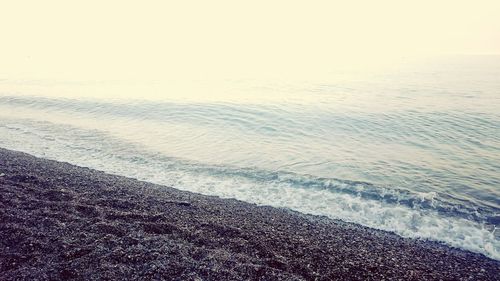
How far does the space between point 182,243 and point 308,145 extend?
640 inches

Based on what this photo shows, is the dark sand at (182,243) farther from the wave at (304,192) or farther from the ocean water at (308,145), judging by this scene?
the ocean water at (308,145)

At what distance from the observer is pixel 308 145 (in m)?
24.0

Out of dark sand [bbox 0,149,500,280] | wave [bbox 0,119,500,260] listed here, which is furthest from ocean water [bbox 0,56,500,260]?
dark sand [bbox 0,149,500,280]

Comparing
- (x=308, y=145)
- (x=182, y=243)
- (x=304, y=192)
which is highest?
(x=182, y=243)

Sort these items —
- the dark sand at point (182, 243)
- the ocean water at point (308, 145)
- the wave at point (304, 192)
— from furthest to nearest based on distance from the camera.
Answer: the ocean water at point (308, 145) < the wave at point (304, 192) < the dark sand at point (182, 243)

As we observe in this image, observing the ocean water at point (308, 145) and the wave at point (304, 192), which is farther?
the ocean water at point (308, 145)

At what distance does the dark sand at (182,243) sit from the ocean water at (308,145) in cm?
191

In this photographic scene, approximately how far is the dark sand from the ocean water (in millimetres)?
1914

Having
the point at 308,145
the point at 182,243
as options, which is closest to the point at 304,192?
the point at 182,243

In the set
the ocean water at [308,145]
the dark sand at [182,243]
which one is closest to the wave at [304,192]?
the ocean water at [308,145]

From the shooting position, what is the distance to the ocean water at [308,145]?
14.3 meters

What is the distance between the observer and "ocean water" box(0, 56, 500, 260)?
14.3 metres

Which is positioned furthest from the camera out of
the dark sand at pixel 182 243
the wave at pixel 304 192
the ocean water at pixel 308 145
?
the ocean water at pixel 308 145

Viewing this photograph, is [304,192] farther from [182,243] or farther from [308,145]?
[308,145]
